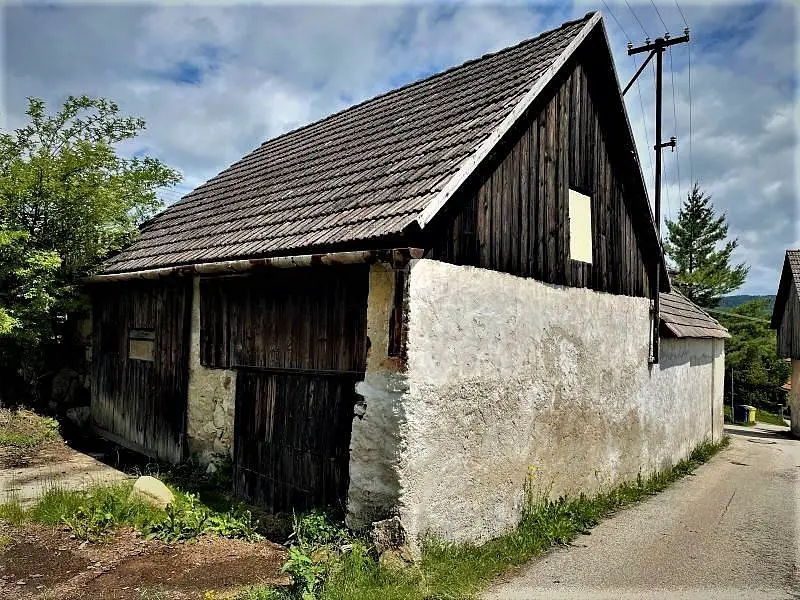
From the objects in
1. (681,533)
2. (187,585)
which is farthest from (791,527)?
(187,585)

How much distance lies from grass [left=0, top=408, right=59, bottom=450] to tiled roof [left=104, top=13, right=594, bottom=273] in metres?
3.09

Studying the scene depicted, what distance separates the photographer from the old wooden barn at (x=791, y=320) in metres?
21.1

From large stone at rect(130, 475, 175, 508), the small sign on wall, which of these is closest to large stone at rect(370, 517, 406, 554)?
large stone at rect(130, 475, 175, 508)

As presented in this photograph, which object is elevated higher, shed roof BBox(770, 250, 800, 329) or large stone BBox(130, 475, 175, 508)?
shed roof BBox(770, 250, 800, 329)

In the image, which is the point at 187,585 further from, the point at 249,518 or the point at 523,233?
the point at 523,233

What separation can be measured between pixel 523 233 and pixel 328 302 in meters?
2.51

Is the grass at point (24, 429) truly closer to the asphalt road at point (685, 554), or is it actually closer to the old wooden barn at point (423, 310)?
the old wooden barn at point (423, 310)

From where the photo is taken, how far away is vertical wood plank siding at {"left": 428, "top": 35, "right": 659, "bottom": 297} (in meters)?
6.35

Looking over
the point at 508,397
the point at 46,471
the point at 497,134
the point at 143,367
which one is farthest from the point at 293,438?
the point at 46,471

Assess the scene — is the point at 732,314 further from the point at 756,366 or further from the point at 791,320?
the point at 791,320

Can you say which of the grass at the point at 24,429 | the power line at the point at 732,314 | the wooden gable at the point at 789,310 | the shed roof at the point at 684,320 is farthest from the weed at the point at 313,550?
the power line at the point at 732,314

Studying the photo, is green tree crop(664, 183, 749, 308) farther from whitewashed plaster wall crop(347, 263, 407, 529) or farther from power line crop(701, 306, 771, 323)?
whitewashed plaster wall crop(347, 263, 407, 529)

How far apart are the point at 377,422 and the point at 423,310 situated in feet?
3.67

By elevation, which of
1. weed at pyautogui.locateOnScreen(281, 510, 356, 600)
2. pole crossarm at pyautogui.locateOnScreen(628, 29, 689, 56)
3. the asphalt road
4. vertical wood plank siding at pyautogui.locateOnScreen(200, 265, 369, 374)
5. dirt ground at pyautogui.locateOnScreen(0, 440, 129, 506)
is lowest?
the asphalt road
